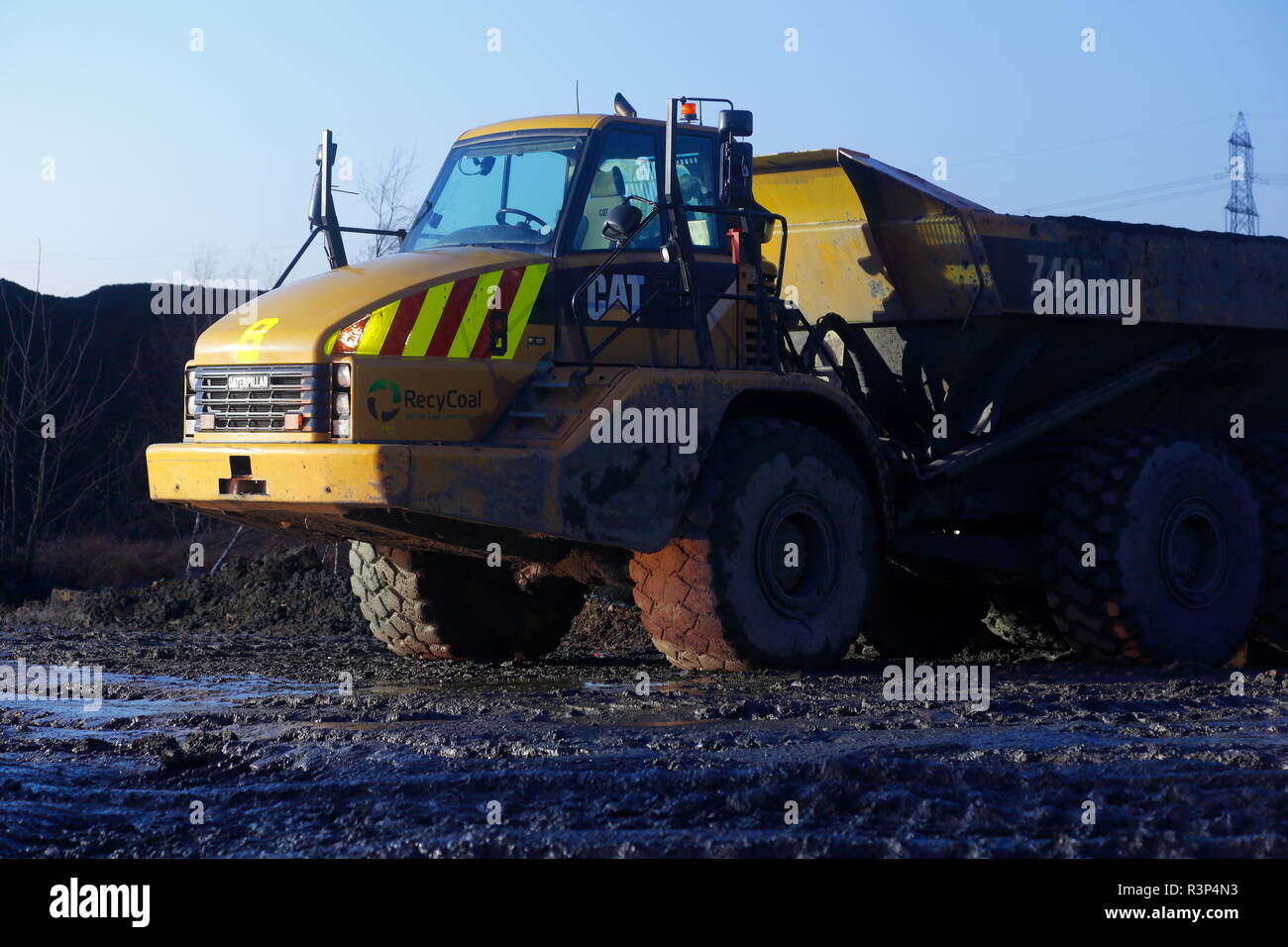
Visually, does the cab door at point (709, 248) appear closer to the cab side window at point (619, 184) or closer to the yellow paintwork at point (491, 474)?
the cab side window at point (619, 184)

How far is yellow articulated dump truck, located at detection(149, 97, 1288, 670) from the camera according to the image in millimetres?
7168

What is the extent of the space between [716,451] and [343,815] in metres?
3.40

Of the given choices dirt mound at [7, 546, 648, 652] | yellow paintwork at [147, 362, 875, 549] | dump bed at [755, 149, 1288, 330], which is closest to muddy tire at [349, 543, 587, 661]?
yellow paintwork at [147, 362, 875, 549]

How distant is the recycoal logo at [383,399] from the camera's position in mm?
6973

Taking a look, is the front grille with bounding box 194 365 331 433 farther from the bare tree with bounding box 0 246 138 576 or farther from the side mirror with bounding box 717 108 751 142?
the bare tree with bounding box 0 246 138 576

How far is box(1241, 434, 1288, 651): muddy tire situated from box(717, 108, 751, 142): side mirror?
4.37 meters

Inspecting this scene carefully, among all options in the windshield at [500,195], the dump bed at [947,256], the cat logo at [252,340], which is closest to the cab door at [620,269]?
the windshield at [500,195]

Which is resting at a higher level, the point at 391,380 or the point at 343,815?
the point at 391,380

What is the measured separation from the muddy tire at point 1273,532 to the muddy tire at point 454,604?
166 inches

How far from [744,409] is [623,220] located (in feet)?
4.14

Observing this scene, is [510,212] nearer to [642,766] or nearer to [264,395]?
[264,395]
